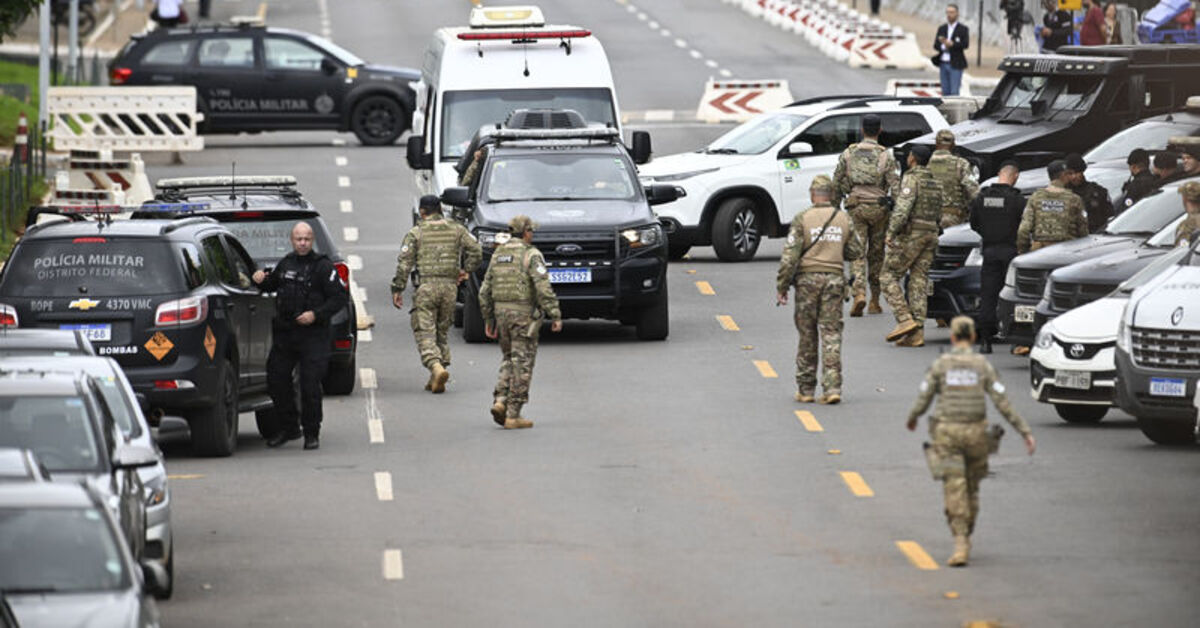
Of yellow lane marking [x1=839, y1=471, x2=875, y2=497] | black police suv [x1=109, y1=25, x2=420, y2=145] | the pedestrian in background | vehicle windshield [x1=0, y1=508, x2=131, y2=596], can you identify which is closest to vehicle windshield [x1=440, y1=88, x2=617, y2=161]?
yellow lane marking [x1=839, y1=471, x2=875, y2=497]

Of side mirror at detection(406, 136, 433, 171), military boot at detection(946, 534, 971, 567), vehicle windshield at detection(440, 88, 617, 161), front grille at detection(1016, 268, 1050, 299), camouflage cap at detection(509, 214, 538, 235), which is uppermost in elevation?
vehicle windshield at detection(440, 88, 617, 161)

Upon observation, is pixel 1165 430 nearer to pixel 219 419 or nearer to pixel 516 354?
pixel 516 354

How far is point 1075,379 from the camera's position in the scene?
19500mm

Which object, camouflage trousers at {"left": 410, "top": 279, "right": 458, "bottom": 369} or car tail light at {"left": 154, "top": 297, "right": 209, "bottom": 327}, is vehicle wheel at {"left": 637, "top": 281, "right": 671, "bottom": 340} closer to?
camouflage trousers at {"left": 410, "top": 279, "right": 458, "bottom": 369}

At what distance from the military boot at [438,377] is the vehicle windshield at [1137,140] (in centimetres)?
840

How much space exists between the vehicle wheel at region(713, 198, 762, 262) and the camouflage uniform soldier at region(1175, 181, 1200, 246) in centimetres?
967

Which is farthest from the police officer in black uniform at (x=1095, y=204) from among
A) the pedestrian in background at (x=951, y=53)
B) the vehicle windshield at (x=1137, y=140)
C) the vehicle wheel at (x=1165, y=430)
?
the pedestrian in background at (x=951, y=53)

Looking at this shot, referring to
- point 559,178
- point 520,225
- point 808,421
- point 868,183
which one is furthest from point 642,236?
point 808,421

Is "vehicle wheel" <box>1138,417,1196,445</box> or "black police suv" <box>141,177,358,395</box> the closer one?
"vehicle wheel" <box>1138,417,1196,445</box>

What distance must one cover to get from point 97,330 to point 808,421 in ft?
18.0

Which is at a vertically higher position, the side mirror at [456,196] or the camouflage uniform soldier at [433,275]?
the side mirror at [456,196]

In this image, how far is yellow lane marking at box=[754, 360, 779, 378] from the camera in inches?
890

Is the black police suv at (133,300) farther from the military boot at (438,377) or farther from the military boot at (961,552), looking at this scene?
the military boot at (961,552)

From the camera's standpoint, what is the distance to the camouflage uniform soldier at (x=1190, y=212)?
67.7 ft
